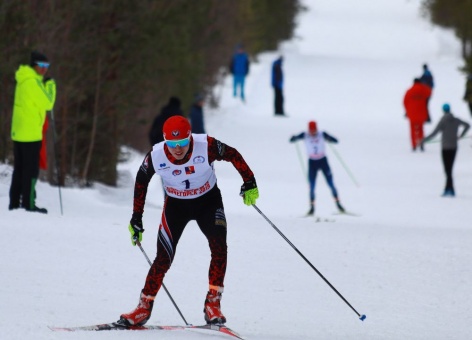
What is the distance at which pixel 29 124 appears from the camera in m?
11.6

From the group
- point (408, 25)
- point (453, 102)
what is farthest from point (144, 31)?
point (408, 25)

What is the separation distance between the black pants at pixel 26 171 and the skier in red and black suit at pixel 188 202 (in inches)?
178

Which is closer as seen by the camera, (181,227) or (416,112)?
(181,227)

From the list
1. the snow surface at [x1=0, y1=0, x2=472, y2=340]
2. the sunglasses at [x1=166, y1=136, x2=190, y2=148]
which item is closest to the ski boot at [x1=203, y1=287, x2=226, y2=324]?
the snow surface at [x1=0, y1=0, x2=472, y2=340]

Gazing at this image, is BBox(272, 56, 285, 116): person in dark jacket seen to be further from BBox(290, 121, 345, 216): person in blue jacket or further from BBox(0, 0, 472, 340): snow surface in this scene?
BBox(290, 121, 345, 216): person in blue jacket

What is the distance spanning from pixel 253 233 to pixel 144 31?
8.87 metres

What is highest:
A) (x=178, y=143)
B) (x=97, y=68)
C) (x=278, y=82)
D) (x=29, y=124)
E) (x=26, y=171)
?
(x=97, y=68)

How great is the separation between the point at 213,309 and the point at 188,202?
711mm

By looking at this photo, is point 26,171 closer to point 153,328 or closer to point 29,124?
point 29,124

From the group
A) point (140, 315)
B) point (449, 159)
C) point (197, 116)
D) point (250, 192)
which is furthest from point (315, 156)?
point (140, 315)

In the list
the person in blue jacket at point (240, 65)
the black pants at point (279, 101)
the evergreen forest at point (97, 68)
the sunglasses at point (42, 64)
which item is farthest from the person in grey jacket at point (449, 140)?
the person in blue jacket at point (240, 65)

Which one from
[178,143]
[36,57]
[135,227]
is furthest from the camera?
[36,57]

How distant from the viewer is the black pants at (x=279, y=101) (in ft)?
103

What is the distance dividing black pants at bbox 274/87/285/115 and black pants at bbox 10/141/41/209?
65.6ft
